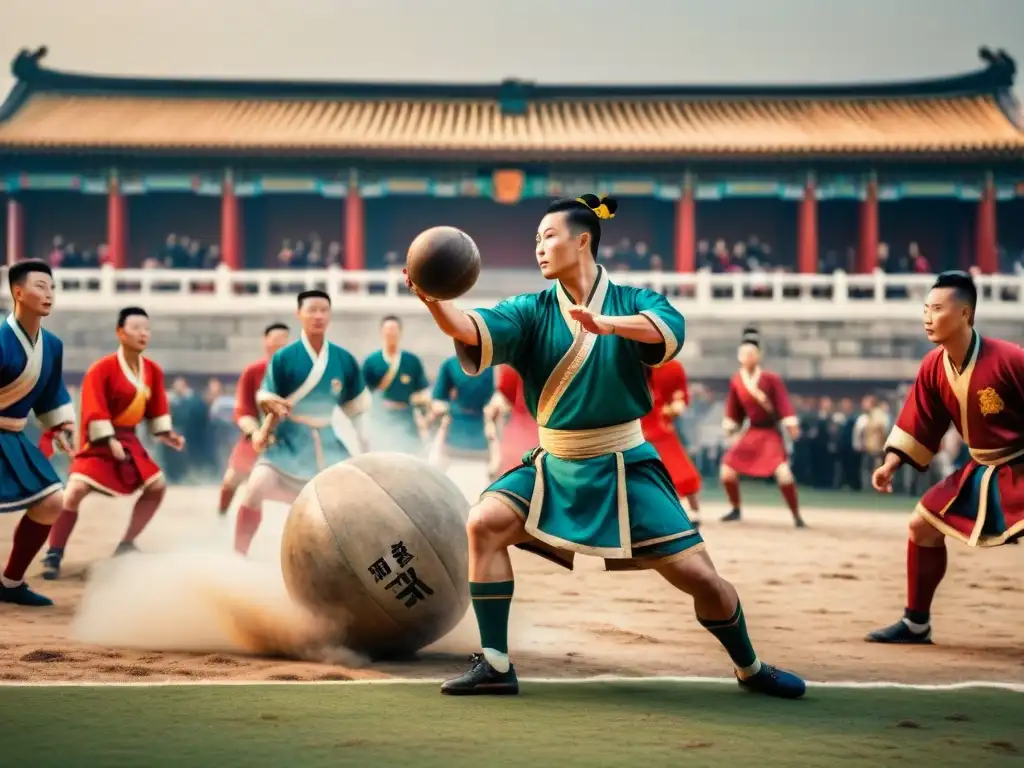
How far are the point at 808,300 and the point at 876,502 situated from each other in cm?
635

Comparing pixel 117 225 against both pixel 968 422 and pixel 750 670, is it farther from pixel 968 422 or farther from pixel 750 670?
pixel 750 670

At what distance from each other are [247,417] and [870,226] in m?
17.4

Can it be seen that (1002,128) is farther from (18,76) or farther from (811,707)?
(811,707)

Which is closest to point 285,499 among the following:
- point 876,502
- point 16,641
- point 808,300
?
point 16,641

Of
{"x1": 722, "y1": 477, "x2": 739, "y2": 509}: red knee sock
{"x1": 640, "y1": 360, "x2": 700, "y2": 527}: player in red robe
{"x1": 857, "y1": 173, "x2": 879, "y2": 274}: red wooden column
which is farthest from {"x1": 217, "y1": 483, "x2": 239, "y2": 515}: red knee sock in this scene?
{"x1": 857, "y1": 173, "x2": 879, "y2": 274}: red wooden column

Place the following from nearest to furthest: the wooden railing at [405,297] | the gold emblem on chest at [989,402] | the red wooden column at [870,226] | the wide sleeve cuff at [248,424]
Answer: the gold emblem on chest at [989,402] → the wide sleeve cuff at [248,424] → the wooden railing at [405,297] → the red wooden column at [870,226]

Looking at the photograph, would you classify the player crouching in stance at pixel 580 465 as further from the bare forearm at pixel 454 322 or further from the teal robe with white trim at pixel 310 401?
the teal robe with white trim at pixel 310 401

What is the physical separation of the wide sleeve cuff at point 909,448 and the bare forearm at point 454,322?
6.91ft

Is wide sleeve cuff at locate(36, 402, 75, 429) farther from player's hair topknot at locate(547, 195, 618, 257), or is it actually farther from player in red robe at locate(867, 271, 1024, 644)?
A: player in red robe at locate(867, 271, 1024, 644)

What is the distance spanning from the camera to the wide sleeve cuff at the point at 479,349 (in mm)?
4387

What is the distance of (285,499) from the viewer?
7.58 metres

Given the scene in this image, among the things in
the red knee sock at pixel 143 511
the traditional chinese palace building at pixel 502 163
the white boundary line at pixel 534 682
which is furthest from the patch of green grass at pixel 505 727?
the traditional chinese palace building at pixel 502 163

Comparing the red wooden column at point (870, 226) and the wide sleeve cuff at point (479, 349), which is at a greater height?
the red wooden column at point (870, 226)

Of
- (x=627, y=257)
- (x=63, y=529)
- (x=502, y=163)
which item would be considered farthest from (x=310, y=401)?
(x=627, y=257)
